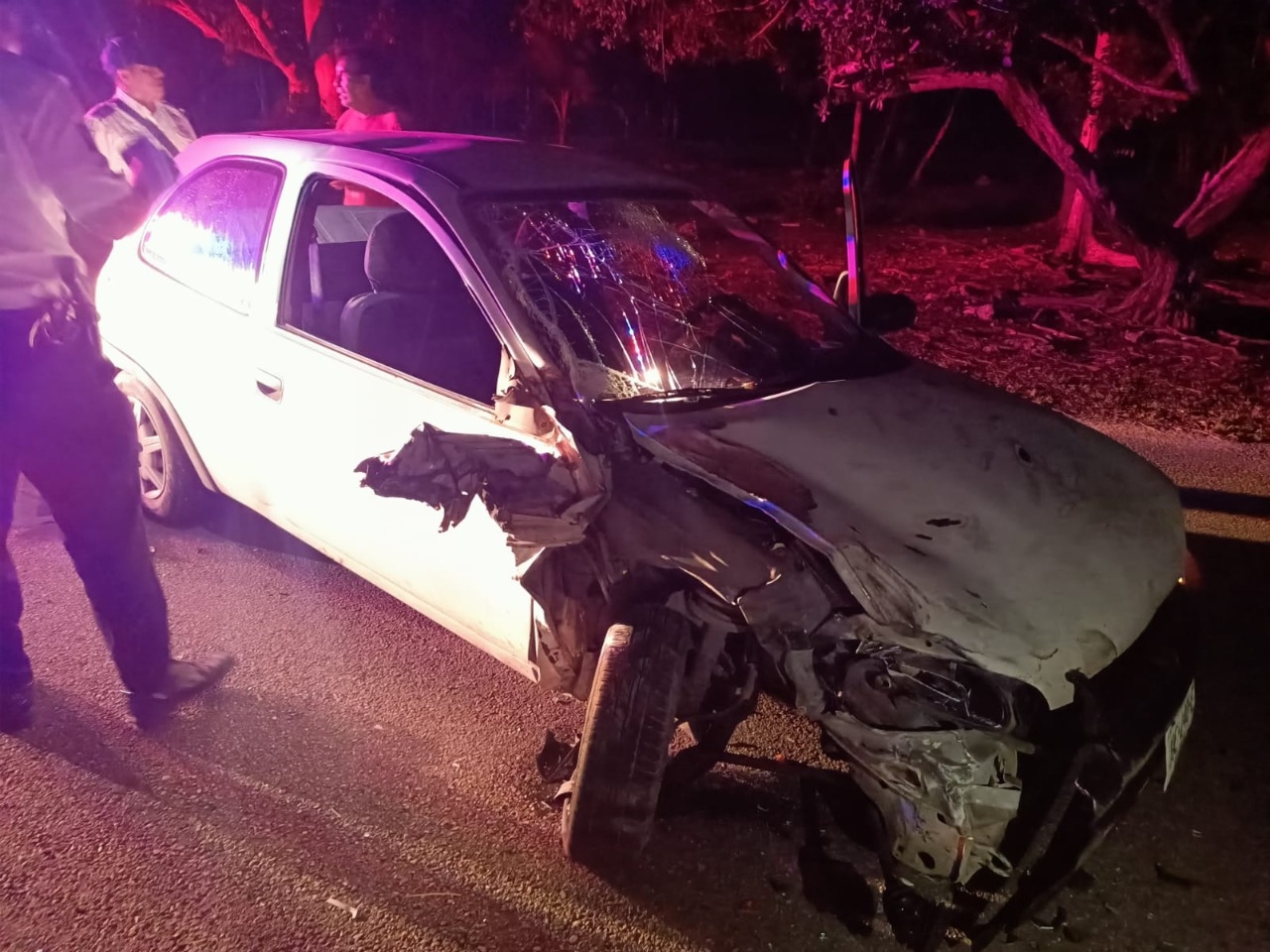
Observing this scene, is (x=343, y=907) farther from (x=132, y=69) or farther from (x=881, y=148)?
(x=881, y=148)

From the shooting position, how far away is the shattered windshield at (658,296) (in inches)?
113

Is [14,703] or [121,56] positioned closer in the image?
[14,703]

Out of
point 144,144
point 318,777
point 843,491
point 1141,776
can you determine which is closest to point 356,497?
point 318,777

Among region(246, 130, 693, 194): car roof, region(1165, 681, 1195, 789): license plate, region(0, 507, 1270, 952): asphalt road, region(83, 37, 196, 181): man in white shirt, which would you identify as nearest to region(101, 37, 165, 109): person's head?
region(83, 37, 196, 181): man in white shirt

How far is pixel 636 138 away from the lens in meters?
32.8

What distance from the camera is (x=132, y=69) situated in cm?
449

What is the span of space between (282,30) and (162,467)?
43.5 ft

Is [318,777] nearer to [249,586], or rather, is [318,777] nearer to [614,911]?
[614,911]

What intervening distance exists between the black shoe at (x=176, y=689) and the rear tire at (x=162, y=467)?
1.01 metres

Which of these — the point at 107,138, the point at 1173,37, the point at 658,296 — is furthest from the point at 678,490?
the point at 1173,37

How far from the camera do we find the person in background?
5.88 meters

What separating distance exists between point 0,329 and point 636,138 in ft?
106

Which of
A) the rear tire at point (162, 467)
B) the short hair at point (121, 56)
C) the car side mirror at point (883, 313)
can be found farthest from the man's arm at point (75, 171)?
the car side mirror at point (883, 313)

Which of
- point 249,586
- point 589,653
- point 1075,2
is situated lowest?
point 249,586
